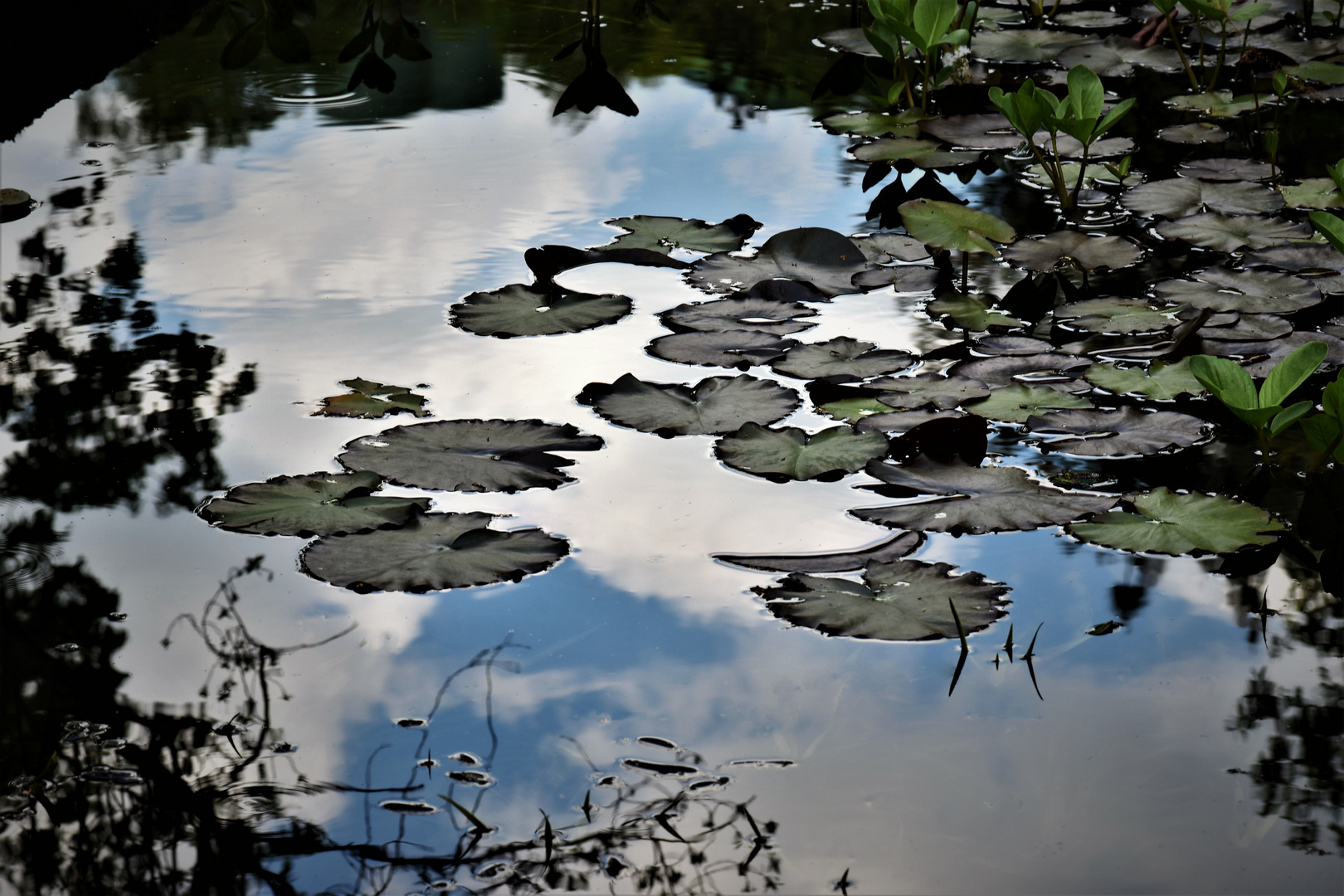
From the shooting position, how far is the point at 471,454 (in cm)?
174

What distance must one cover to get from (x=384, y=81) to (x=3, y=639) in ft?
7.99

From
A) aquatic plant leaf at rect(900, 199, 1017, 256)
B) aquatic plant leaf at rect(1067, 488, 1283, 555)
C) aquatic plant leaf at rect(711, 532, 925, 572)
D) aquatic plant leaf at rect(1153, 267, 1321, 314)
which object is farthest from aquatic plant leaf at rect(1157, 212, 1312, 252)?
aquatic plant leaf at rect(711, 532, 925, 572)

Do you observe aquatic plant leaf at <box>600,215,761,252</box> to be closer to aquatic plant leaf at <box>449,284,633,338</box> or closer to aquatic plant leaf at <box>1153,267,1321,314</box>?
aquatic plant leaf at <box>449,284,633,338</box>

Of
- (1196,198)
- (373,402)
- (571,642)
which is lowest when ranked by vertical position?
(571,642)

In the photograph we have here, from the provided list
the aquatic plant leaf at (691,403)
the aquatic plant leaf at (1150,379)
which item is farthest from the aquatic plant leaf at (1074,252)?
the aquatic plant leaf at (691,403)

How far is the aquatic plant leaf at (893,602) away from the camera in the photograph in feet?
4.59

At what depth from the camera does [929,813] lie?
3.82ft

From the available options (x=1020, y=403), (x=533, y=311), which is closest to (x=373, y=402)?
(x=533, y=311)

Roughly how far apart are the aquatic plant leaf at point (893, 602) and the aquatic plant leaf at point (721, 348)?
0.61 meters

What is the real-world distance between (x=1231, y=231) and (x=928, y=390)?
3.15ft

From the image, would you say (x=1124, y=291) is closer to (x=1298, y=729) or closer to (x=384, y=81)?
(x=1298, y=729)

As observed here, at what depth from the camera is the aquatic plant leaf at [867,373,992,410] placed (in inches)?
74.3

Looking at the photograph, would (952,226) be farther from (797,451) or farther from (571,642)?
(571,642)

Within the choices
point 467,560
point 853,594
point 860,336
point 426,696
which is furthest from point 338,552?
point 860,336
